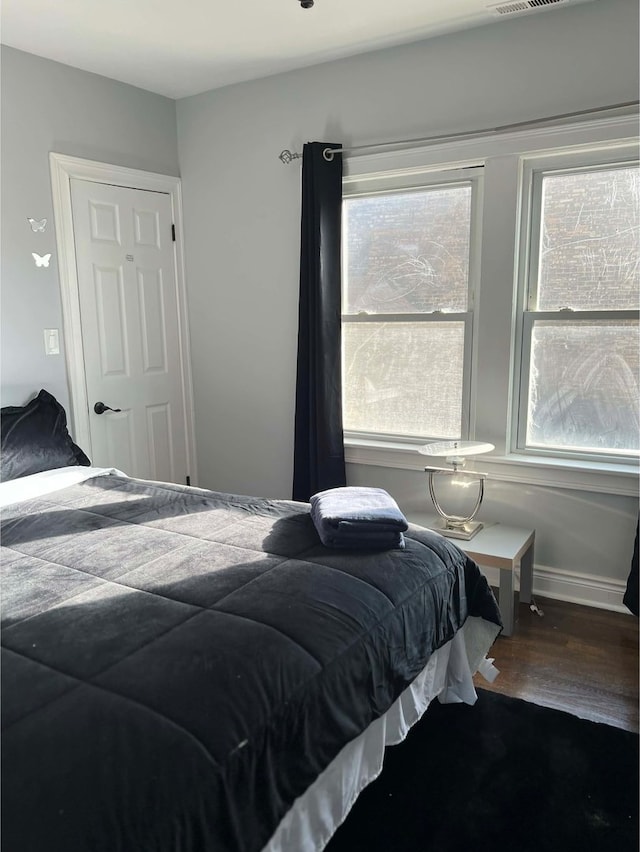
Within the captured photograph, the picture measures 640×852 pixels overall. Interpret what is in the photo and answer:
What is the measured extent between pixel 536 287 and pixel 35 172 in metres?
2.50

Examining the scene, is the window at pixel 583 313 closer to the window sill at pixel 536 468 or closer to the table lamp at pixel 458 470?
the window sill at pixel 536 468

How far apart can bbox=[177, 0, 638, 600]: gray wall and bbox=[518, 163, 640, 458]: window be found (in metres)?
0.24

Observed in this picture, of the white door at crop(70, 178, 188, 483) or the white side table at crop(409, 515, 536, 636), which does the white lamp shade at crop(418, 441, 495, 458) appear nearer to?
the white side table at crop(409, 515, 536, 636)

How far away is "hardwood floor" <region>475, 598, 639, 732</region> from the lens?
7.44 feet

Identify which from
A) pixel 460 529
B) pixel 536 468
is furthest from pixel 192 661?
pixel 536 468

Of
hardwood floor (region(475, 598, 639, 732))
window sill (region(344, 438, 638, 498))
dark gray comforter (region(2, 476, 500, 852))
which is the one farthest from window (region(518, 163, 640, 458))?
dark gray comforter (region(2, 476, 500, 852))

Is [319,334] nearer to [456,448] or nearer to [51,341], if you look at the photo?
[456,448]

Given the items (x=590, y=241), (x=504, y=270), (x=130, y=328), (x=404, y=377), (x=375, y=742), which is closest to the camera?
(x=375, y=742)

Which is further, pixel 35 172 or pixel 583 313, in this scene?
pixel 35 172

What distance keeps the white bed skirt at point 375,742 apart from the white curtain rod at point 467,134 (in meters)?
2.13

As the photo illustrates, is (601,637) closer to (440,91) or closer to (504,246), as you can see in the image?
A: (504,246)

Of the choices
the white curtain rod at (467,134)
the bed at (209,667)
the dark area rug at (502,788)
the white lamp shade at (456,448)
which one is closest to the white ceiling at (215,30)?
the white curtain rod at (467,134)

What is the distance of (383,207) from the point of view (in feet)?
10.9

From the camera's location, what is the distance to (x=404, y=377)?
3414 mm
